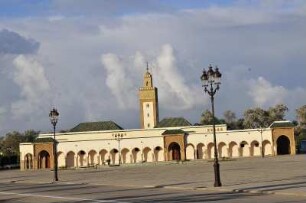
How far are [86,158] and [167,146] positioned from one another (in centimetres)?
1445

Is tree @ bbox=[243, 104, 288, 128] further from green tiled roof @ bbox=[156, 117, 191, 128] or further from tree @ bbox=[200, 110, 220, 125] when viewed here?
green tiled roof @ bbox=[156, 117, 191, 128]

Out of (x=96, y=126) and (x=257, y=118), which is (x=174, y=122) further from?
(x=257, y=118)

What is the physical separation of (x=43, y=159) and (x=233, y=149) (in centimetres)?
3228

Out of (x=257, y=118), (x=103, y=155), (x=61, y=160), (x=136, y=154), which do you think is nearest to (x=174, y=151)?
(x=136, y=154)

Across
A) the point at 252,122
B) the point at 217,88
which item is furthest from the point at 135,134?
the point at 217,88

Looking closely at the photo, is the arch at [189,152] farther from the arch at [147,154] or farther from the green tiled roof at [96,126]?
the green tiled roof at [96,126]

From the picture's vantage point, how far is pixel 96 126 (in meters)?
108

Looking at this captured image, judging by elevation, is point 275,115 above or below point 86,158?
above

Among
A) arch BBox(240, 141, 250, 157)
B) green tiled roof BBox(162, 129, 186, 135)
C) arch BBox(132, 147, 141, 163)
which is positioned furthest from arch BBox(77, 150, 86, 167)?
arch BBox(240, 141, 250, 157)

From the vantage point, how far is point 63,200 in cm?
2314

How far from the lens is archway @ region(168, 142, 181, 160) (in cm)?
9588

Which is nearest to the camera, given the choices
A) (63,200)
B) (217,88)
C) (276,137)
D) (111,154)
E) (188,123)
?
(63,200)

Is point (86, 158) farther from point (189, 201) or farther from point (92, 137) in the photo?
point (189, 201)

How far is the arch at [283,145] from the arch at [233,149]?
266 inches
